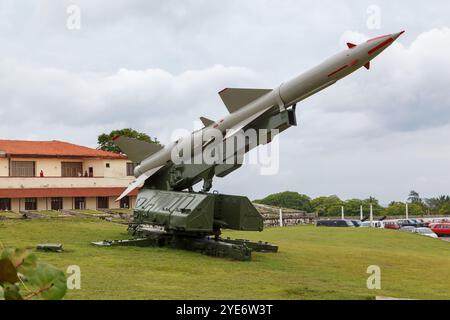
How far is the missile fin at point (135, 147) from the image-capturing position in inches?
592

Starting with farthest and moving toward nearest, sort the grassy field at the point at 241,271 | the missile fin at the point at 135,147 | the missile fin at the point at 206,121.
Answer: the missile fin at the point at 135,147, the missile fin at the point at 206,121, the grassy field at the point at 241,271

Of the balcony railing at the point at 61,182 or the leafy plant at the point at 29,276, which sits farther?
the balcony railing at the point at 61,182

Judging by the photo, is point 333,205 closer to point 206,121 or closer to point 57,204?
point 57,204

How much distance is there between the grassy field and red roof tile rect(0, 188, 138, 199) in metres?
10.6

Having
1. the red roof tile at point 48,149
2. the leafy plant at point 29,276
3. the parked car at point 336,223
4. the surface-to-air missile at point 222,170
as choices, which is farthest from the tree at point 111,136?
the leafy plant at point 29,276

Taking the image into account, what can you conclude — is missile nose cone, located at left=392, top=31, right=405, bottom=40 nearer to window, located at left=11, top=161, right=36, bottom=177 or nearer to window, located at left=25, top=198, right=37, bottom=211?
window, located at left=25, top=198, right=37, bottom=211

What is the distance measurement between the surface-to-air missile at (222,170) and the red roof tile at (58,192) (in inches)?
606

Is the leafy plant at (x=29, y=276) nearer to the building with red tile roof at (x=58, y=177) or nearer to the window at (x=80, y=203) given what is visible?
the building with red tile roof at (x=58, y=177)

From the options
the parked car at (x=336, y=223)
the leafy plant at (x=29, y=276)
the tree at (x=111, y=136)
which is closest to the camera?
the leafy plant at (x=29, y=276)

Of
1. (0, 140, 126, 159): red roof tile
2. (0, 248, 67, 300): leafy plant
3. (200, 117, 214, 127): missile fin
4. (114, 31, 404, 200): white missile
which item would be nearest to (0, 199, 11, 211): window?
(0, 140, 126, 159): red roof tile

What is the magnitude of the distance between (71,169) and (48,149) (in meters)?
1.76

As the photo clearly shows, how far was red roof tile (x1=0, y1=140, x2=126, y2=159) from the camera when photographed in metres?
29.0
